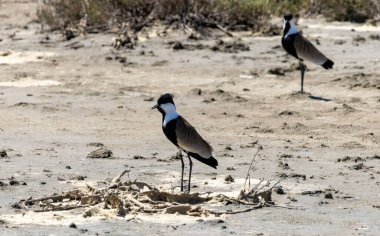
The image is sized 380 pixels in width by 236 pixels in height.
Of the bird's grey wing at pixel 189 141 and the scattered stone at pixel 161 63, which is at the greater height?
the bird's grey wing at pixel 189 141

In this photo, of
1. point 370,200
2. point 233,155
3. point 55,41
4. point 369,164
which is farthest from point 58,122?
point 55,41

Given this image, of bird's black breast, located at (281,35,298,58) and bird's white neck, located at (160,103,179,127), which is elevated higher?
bird's white neck, located at (160,103,179,127)

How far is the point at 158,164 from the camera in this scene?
9.80 m

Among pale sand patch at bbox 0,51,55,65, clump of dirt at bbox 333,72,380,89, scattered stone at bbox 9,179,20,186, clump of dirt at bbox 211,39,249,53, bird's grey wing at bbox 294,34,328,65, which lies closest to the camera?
scattered stone at bbox 9,179,20,186

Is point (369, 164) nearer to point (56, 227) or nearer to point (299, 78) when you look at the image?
point (56, 227)

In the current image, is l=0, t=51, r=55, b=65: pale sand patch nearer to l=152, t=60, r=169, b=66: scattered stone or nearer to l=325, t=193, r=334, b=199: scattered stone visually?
l=152, t=60, r=169, b=66: scattered stone

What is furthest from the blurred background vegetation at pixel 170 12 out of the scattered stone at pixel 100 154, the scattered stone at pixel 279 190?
the scattered stone at pixel 279 190

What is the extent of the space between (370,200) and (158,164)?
7.54 feet

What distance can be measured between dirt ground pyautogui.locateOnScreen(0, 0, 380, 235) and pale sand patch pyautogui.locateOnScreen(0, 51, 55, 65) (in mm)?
32

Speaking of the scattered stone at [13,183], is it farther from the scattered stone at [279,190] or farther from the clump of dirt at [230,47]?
the clump of dirt at [230,47]

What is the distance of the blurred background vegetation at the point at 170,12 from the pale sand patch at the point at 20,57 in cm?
191

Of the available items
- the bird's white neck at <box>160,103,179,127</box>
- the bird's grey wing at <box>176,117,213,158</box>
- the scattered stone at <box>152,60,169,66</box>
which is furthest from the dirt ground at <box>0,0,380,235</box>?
the bird's white neck at <box>160,103,179,127</box>

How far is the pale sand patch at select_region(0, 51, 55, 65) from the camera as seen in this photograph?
16.8 metres

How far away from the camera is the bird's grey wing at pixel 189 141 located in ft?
27.0
